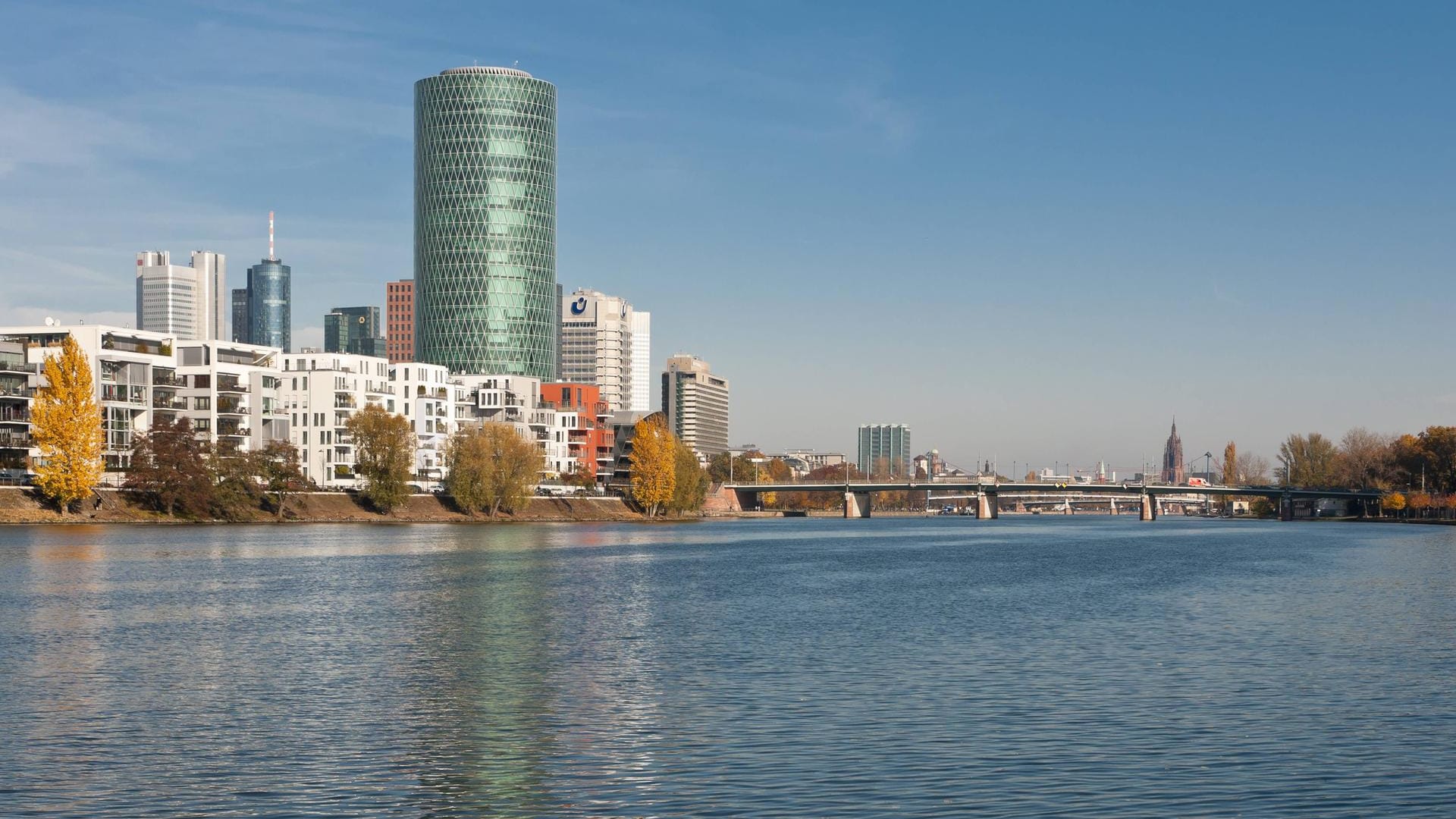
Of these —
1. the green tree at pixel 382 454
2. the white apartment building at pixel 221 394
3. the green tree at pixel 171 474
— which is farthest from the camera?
the white apartment building at pixel 221 394

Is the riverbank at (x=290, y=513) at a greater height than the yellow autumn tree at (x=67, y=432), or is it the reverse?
the yellow autumn tree at (x=67, y=432)

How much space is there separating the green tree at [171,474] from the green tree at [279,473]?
9.38 meters

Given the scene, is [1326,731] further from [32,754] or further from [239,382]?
[239,382]

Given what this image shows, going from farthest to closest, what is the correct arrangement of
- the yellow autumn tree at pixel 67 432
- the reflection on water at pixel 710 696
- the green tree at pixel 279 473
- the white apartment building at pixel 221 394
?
1. the white apartment building at pixel 221 394
2. the green tree at pixel 279 473
3. the yellow autumn tree at pixel 67 432
4. the reflection on water at pixel 710 696

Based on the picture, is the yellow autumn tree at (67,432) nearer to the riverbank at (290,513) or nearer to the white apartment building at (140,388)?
the riverbank at (290,513)

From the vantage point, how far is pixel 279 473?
6289 inches

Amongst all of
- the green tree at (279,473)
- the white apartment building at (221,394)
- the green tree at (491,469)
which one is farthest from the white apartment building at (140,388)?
the green tree at (491,469)

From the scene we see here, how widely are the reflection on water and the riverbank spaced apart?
60.9 metres

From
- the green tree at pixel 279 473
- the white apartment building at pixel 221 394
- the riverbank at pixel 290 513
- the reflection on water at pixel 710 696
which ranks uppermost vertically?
the white apartment building at pixel 221 394

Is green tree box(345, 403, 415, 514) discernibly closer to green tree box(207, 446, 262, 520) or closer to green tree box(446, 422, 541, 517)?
green tree box(446, 422, 541, 517)

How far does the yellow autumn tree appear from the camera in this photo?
135 metres

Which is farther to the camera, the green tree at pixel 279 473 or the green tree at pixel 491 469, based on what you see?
the green tree at pixel 491 469

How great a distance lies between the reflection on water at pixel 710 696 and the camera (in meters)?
26.4

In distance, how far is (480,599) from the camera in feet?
223
